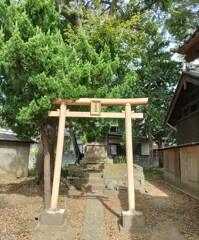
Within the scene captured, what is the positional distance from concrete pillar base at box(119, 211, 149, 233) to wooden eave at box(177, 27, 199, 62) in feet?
13.8

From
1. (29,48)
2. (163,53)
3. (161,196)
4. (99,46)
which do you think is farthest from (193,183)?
(163,53)

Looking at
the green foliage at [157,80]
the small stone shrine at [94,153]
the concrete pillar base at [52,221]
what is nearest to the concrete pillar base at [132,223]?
the concrete pillar base at [52,221]

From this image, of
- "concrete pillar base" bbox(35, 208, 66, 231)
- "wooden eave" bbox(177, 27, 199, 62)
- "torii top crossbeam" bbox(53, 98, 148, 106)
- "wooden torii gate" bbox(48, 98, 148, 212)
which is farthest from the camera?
"torii top crossbeam" bbox(53, 98, 148, 106)

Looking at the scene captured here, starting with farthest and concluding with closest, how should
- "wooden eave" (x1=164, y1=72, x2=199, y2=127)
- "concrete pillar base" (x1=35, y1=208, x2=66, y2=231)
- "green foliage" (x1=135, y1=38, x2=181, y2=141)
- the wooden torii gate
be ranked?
1. "green foliage" (x1=135, y1=38, x2=181, y2=141)
2. "wooden eave" (x1=164, y1=72, x2=199, y2=127)
3. the wooden torii gate
4. "concrete pillar base" (x1=35, y1=208, x2=66, y2=231)

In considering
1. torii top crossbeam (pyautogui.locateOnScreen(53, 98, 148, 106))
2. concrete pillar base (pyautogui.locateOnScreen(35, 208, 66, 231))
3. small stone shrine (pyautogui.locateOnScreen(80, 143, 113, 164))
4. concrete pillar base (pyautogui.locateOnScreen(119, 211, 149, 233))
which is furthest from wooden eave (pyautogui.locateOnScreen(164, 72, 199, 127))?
concrete pillar base (pyautogui.locateOnScreen(35, 208, 66, 231))

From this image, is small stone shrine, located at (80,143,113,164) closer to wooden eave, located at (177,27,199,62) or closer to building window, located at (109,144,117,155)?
building window, located at (109,144,117,155)

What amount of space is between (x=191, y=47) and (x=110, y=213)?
5.85 metres

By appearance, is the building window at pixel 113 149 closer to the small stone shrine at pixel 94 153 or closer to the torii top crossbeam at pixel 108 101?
the small stone shrine at pixel 94 153

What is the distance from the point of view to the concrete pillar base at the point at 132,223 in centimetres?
690

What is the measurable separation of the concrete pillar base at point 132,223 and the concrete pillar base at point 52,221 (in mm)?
1571

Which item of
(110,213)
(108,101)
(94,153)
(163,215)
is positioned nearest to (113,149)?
(94,153)

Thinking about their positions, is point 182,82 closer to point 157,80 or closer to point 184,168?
point 184,168

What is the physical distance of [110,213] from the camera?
28.8 ft

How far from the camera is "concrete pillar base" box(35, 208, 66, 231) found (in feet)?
22.6
